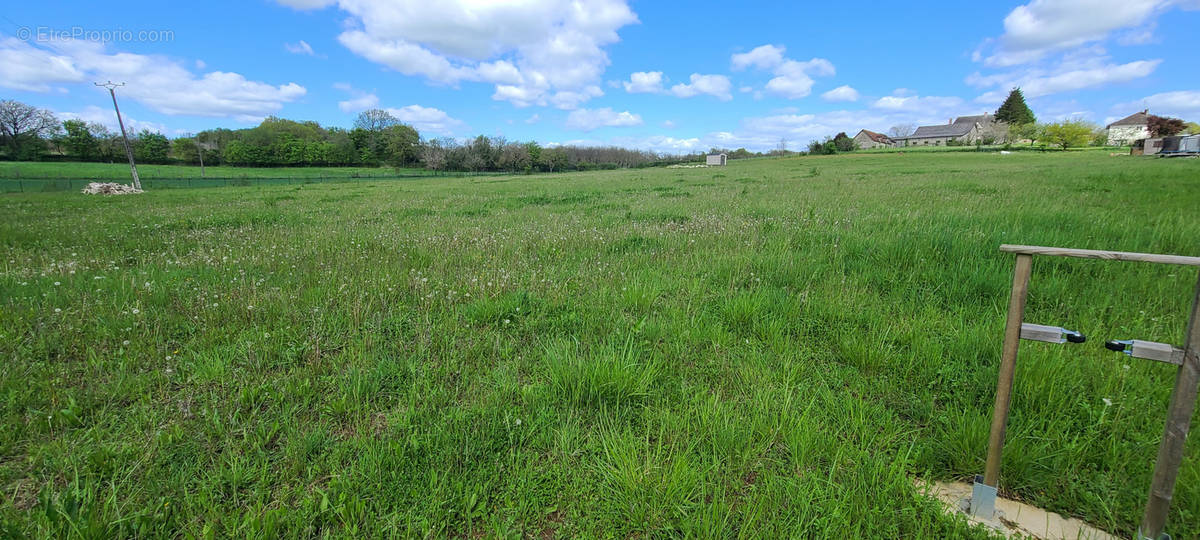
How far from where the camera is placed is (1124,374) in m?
2.74

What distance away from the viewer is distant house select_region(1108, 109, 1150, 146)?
319 ft

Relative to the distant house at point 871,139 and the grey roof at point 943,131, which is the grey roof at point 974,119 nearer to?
the grey roof at point 943,131

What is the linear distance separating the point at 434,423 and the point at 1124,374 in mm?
4283

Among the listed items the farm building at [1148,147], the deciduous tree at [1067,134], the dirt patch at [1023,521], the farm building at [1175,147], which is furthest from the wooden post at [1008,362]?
the deciduous tree at [1067,134]

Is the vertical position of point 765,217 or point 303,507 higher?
point 765,217

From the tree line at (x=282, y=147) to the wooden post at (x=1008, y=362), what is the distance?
94097mm

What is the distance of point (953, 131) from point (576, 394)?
482 ft

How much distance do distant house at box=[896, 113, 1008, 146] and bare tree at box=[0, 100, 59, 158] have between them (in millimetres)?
175261

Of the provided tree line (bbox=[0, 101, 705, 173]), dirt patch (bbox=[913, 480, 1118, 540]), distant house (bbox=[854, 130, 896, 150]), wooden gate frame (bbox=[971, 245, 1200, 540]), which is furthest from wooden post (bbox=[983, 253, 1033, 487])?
distant house (bbox=[854, 130, 896, 150])

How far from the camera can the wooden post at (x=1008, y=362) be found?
5.77ft

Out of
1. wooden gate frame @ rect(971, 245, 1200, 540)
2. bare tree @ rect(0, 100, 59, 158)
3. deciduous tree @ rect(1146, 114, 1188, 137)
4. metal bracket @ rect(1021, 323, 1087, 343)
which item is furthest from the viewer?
deciduous tree @ rect(1146, 114, 1188, 137)

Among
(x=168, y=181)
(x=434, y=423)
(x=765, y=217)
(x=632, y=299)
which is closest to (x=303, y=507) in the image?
(x=434, y=423)

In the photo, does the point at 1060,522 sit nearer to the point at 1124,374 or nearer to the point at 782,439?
the point at 782,439

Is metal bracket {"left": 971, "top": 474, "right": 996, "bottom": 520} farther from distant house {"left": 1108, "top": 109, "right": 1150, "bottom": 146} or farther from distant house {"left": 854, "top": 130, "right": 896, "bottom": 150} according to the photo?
distant house {"left": 854, "top": 130, "right": 896, "bottom": 150}
